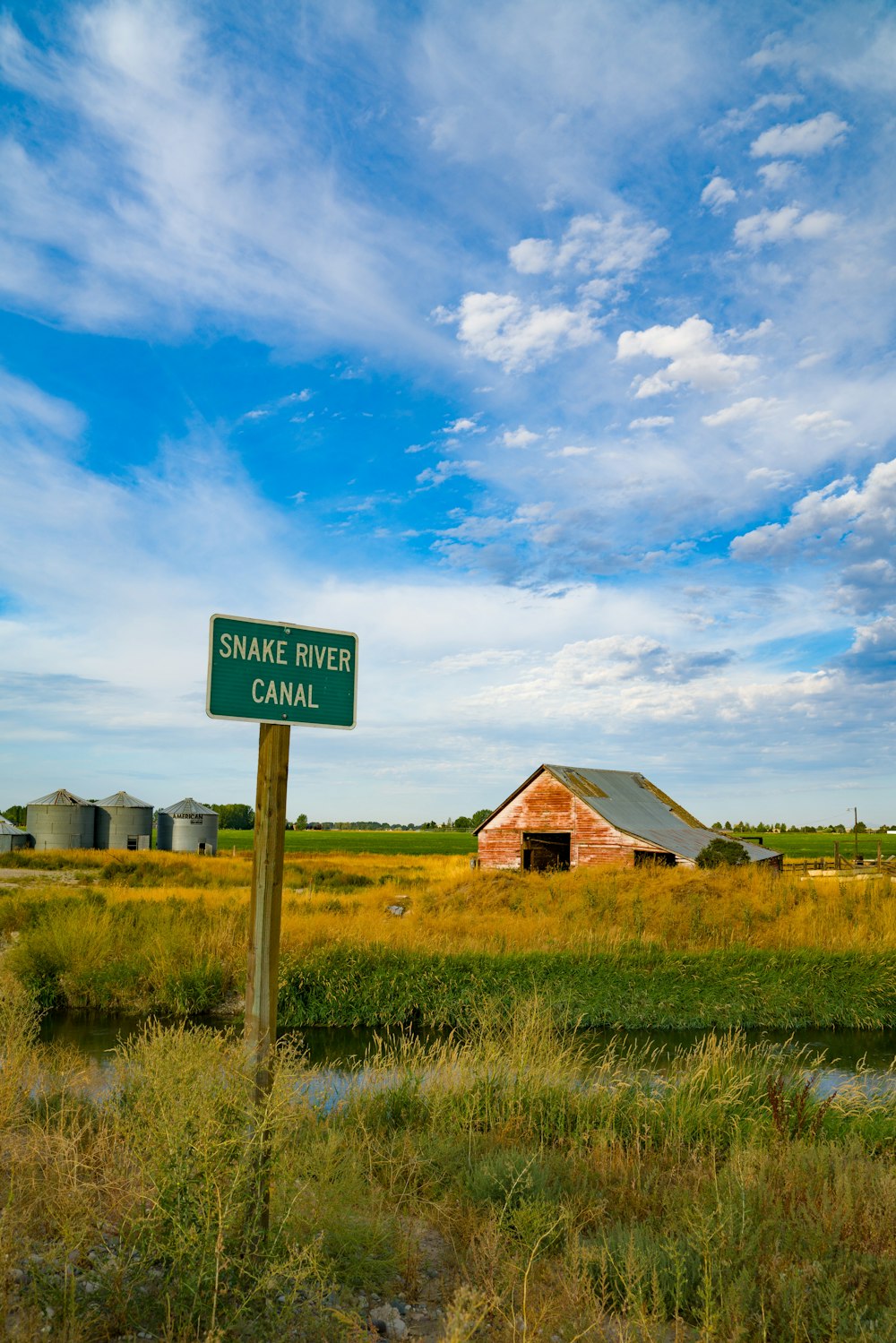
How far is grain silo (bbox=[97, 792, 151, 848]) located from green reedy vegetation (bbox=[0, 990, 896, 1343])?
1955 inches

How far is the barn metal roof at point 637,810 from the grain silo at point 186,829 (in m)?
26.7

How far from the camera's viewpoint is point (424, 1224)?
4969 millimetres

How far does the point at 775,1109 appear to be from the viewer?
6188 mm

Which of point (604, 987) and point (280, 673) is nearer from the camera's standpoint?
point (280, 673)

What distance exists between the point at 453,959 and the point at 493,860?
17.4 m

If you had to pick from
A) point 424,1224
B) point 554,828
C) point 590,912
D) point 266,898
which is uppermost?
point 266,898

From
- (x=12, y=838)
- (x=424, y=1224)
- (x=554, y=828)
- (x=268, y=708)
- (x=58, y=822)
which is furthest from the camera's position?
(x=58, y=822)

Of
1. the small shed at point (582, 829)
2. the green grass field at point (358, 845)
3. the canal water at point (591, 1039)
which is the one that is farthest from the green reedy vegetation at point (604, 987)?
the green grass field at point (358, 845)

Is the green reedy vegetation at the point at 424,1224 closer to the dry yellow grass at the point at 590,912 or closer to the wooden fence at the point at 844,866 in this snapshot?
the dry yellow grass at the point at 590,912

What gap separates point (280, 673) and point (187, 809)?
54.8 metres

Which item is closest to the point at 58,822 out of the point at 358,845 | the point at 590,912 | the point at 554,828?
the point at 554,828

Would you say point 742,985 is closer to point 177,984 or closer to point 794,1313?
point 177,984

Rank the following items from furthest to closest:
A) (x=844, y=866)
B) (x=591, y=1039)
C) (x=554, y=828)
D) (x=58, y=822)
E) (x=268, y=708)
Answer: (x=58, y=822) → (x=844, y=866) → (x=554, y=828) → (x=591, y=1039) → (x=268, y=708)

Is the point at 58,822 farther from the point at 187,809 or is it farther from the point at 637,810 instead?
the point at 637,810
